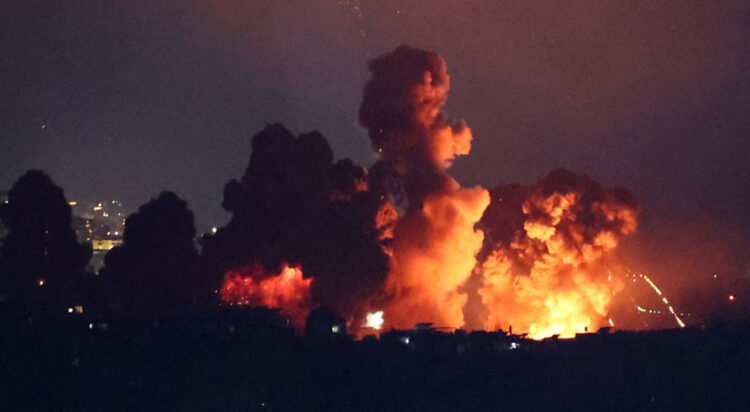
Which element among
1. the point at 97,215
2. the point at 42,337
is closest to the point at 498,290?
the point at 42,337

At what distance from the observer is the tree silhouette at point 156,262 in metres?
42.4

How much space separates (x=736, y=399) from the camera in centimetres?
2930

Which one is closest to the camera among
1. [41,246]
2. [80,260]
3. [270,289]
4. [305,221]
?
[41,246]

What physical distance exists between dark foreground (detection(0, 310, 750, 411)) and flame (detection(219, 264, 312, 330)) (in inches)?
515

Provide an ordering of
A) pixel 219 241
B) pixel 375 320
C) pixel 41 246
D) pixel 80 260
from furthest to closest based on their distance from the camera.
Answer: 1. pixel 375 320
2. pixel 219 241
3. pixel 80 260
4. pixel 41 246

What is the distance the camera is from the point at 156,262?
143ft

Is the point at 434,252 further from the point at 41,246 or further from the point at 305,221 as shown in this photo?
the point at 41,246

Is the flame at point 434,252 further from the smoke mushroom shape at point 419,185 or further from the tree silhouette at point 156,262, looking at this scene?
the tree silhouette at point 156,262

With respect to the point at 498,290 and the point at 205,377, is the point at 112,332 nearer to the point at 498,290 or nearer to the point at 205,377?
the point at 205,377

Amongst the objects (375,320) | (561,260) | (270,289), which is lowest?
(375,320)

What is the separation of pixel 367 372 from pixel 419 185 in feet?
68.3

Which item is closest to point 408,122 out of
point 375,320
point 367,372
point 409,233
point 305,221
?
point 409,233

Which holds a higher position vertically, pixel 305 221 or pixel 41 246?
pixel 305 221

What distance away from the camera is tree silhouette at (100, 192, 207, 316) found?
42375 millimetres
